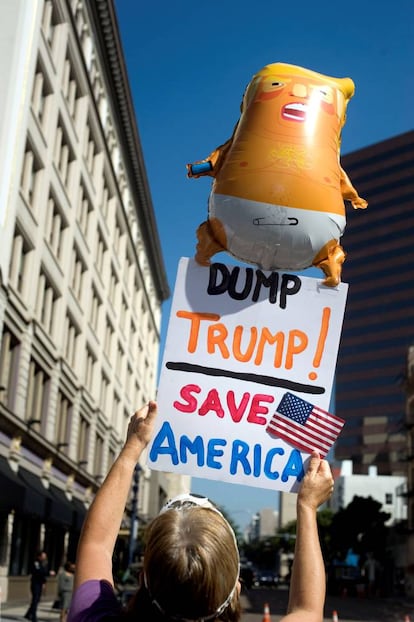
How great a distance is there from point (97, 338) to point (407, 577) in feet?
105

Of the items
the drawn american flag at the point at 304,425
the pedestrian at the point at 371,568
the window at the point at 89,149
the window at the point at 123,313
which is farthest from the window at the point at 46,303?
the pedestrian at the point at 371,568

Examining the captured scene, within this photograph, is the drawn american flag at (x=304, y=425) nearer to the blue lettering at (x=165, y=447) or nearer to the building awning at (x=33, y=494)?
the blue lettering at (x=165, y=447)

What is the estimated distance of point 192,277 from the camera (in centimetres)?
328

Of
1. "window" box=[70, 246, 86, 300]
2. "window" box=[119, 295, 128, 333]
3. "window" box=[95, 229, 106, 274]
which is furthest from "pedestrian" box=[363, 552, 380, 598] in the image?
"window" box=[70, 246, 86, 300]

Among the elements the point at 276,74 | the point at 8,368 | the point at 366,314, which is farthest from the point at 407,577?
the point at 366,314

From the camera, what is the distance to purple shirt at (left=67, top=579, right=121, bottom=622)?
1991 millimetres

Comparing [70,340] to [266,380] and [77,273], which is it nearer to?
[77,273]

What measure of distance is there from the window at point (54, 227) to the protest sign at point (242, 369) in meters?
27.6

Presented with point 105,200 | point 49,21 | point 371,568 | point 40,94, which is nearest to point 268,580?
point 371,568

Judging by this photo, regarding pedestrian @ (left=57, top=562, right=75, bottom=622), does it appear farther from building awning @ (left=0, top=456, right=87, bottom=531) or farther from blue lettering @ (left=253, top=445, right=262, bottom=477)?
blue lettering @ (left=253, top=445, right=262, bottom=477)

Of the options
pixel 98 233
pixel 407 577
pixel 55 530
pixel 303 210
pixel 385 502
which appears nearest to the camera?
pixel 303 210

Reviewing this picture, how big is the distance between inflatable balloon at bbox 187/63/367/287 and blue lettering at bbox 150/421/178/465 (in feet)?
2.36

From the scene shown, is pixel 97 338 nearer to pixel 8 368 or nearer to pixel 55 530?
pixel 55 530

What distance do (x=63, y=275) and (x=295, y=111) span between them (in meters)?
30.3
